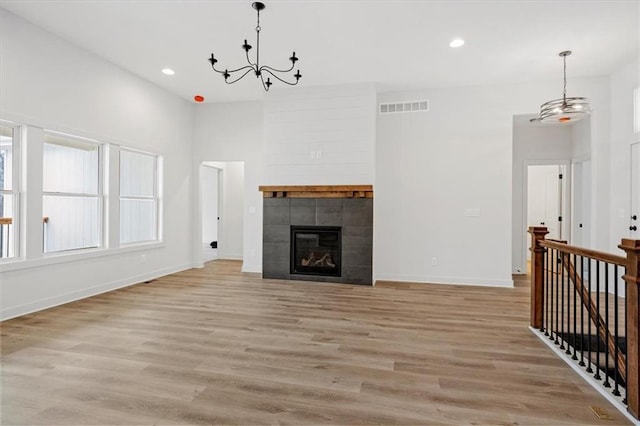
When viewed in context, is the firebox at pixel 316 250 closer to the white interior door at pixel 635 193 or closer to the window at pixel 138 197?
the window at pixel 138 197

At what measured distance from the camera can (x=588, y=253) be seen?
2418 millimetres

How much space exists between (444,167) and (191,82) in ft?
14.4

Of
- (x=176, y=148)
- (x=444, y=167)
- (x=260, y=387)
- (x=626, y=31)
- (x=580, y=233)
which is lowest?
(x=260, y=387)

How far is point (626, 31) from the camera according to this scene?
3.75 m

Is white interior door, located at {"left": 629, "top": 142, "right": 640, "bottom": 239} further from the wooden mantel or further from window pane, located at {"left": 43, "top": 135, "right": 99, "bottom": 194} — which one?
window pane, located at {"left": 43, "top": 135, "right": 99, "bottom": 194}

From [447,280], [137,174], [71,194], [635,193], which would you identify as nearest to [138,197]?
[137,174]

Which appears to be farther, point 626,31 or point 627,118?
point 627,118

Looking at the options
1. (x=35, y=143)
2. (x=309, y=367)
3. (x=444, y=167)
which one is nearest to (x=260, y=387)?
(x=309, y=367)

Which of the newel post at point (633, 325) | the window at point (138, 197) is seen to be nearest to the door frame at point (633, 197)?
the newel post at point (633, 325)

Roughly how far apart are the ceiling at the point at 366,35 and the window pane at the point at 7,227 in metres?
2.02

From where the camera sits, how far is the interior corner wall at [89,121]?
3.65 meters

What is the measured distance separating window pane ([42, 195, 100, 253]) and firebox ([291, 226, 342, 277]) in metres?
2.93

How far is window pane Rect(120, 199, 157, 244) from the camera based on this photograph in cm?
530

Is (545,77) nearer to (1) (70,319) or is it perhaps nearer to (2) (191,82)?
(2) (191,82)
